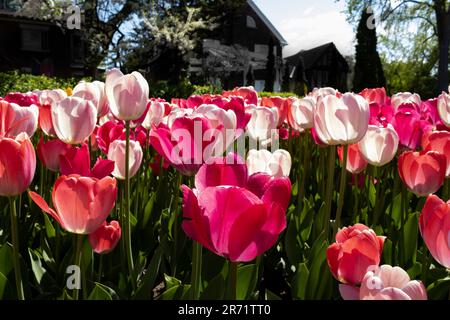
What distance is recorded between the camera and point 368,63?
2555 centimetres

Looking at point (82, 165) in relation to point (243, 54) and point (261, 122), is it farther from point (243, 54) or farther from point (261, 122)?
point (243, 54)

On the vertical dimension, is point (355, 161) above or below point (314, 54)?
below

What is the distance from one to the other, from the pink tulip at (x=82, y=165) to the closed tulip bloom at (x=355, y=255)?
2.02 feet

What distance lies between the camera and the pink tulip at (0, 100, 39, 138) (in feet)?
5.45

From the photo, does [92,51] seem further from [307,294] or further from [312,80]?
[307,294]

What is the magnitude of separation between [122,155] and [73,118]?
25 cm

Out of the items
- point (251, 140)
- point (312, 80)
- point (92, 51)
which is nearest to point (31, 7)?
point (92, 51)

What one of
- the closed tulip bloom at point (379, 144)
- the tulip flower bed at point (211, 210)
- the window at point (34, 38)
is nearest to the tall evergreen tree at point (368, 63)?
the window at point (34, 38)

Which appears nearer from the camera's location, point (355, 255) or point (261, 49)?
point (355, 255)

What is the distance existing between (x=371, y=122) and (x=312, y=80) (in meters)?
39.1

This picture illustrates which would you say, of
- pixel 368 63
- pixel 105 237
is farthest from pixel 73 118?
pixel 368 63

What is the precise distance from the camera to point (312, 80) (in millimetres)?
40281

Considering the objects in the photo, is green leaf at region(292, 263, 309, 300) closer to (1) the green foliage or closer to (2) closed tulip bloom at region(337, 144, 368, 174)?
(2) closed tulip bloom at region(337, 144, 368, 174)

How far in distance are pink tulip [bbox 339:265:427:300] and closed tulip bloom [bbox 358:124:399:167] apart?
0.97m
